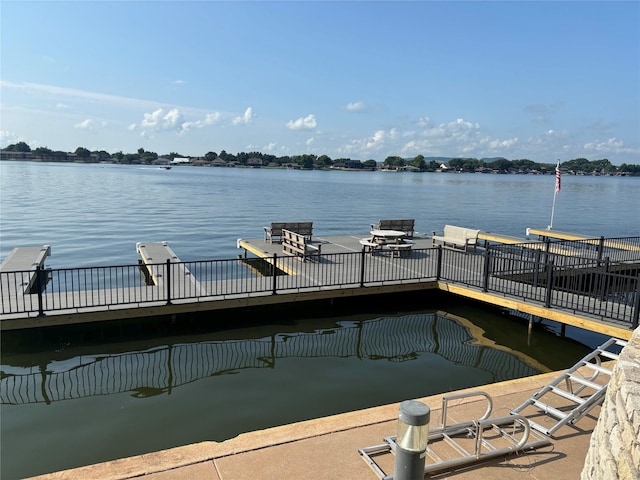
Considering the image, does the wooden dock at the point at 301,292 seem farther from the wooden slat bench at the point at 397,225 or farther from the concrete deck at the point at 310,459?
the concrete deck at the point at 310,459

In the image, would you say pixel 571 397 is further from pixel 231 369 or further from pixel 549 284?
pixel 231 369

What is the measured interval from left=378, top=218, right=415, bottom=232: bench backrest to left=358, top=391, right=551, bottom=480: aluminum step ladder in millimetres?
16178

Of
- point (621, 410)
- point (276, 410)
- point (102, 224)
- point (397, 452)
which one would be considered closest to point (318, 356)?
point (276, 410)

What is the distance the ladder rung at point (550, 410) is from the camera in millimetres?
6559

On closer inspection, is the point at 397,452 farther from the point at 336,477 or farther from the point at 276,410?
the point at 276,410

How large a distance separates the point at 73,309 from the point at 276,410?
228 inches

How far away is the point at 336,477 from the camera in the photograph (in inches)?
209

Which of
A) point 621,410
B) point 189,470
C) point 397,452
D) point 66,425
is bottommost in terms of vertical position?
point 66,425

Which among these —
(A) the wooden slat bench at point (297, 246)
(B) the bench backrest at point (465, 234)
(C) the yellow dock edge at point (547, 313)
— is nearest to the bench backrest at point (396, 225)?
(B) the bench backrest at point (465, 234)

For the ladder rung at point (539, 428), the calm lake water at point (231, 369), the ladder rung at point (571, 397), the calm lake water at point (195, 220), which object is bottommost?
the calm lake water at point (231, 369)

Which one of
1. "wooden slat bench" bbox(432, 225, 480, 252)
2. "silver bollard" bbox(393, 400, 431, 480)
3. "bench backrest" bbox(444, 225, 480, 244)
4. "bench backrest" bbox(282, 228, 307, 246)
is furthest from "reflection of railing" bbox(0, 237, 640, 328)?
"silver bollard" bbox(393, 400, 431, 480)

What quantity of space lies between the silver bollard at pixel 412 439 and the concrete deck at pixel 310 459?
1.21m

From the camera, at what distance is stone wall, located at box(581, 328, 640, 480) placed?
341cm

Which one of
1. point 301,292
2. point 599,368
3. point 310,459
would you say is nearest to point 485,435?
point 599,368
